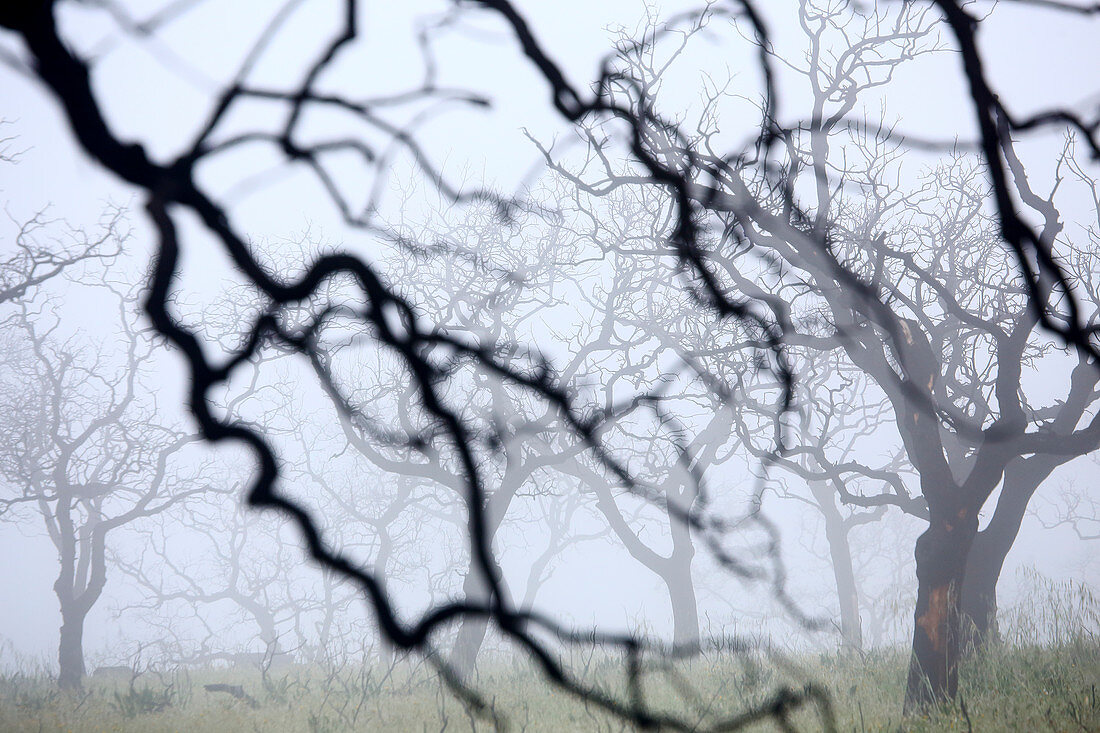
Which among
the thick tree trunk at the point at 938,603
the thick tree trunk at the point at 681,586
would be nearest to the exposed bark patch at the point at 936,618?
the thick tree trunk at the point at 938,603

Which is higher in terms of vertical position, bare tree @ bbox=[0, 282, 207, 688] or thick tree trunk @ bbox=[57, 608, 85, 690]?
bare tree @ bbox=[0, 282, 207, 688]

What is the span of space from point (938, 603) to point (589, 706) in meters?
3.29

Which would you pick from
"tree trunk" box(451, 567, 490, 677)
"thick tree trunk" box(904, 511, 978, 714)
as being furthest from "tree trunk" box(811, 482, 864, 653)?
"thick tree trunk" box(904, 511, 978, 714)

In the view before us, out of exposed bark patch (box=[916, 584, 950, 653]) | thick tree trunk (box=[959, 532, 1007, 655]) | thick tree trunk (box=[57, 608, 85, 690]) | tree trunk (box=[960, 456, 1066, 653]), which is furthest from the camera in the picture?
thick tree trunk (box=[57, 608, 85, 690])

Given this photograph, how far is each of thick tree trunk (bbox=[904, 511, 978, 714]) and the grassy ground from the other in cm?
29

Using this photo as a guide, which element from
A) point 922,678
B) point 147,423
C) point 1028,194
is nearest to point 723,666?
point 922,678

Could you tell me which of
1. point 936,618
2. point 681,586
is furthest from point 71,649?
point 936,618

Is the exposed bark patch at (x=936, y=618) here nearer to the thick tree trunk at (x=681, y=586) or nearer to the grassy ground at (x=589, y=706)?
the grassy ground at (x=589, y=706)

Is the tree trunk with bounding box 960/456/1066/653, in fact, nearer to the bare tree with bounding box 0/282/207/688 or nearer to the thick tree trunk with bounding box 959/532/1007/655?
the thick tree trunk with bounding box 959/532/1007/655

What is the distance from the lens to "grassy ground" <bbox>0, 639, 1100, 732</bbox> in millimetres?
5426

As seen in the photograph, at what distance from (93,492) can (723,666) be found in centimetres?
1398

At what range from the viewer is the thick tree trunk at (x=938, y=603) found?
638 cm

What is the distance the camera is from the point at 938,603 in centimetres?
669

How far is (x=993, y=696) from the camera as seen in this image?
6.17 meters
